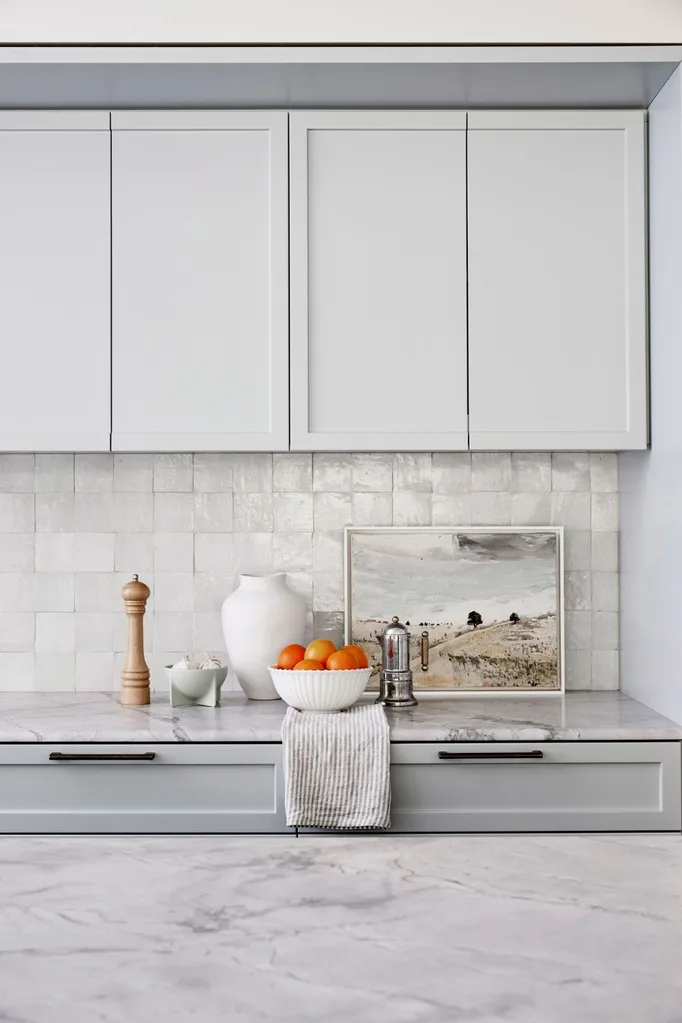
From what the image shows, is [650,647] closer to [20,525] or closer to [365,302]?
[365,302]

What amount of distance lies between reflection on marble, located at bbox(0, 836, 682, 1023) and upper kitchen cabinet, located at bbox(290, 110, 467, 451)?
1.45 metres

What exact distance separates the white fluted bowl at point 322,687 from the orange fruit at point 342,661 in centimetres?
1

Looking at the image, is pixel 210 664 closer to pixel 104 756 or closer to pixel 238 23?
pixel 104 756

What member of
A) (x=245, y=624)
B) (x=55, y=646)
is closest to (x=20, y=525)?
(x=55, y=646)

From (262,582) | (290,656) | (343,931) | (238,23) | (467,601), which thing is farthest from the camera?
(467,601)

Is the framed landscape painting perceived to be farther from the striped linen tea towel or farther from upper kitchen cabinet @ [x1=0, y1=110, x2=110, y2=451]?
upper kitchen cabinet @ [x1=0, y1=110, x2=110, y2=451]

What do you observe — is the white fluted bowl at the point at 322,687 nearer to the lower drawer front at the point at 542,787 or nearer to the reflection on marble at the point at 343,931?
the lower drawer front at the point at 542,787

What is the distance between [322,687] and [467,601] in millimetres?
647

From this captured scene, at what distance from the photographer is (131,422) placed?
244 centimetres

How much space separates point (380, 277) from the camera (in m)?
2.43

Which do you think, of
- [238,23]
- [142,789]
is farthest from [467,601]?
[238,23]

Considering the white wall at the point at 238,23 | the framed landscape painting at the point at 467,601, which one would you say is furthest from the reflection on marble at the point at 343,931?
the white wall at the point at 238,23

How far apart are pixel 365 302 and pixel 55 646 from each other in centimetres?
133

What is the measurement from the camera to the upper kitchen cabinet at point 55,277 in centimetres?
244
